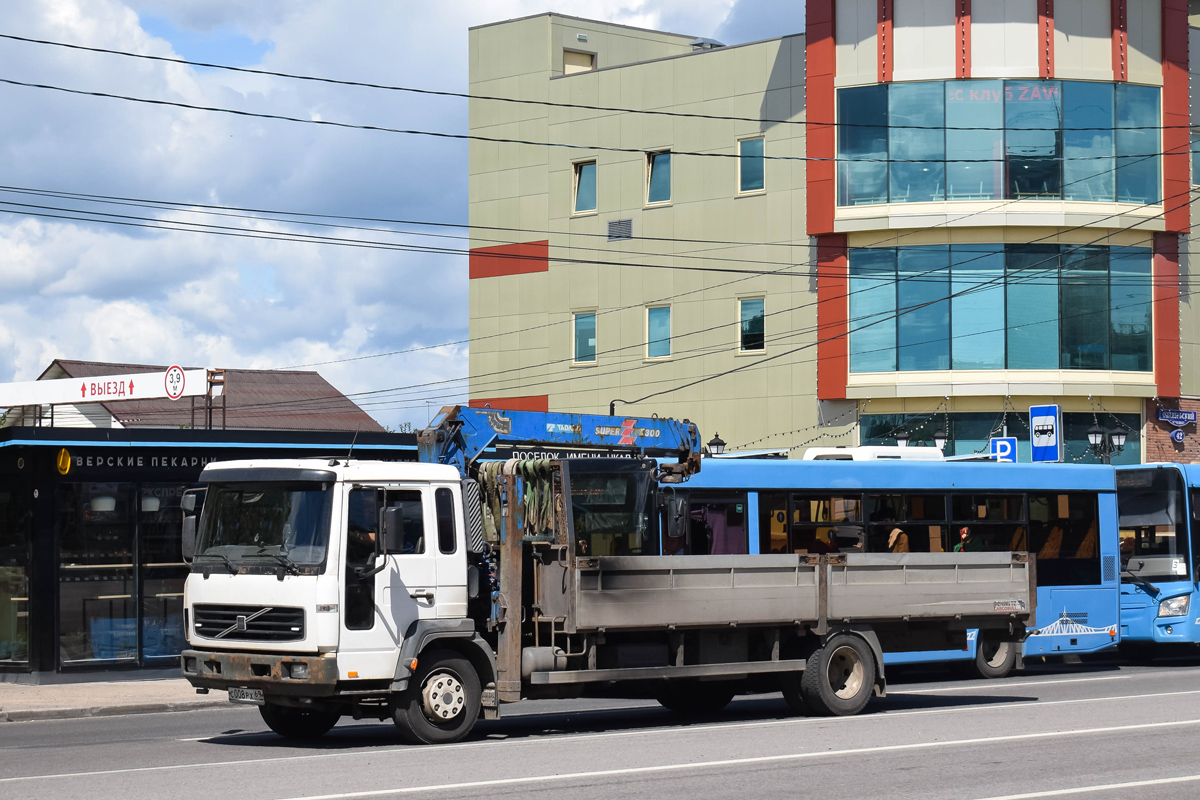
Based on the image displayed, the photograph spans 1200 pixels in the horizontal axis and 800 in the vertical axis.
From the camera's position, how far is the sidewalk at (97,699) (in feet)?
57.6

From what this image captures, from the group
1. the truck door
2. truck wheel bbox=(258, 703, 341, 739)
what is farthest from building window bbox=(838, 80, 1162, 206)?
truck wheel bbox=(258, 703, 341, 739)

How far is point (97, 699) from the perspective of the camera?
18.8m

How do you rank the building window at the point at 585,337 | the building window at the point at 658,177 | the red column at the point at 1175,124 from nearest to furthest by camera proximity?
the red column at the point at 1175,124 → the building window at the point at 658,177 → the building window at the point at 585,337

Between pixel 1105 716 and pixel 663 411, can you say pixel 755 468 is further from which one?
pixel 663 411

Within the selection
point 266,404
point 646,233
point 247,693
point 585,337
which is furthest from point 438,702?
point 266,404

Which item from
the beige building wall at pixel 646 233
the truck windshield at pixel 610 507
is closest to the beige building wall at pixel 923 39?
the beige building wall at pixel 646 233

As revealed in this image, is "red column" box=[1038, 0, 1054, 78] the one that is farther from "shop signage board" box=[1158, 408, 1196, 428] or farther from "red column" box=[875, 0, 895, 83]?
"shop signage board" box=[1158, 408, 1196, 428]

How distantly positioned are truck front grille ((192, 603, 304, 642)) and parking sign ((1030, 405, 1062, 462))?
66.7 ft

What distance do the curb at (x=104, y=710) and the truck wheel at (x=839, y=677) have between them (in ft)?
24.9

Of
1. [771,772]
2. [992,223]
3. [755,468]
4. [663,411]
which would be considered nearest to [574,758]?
[771,772]

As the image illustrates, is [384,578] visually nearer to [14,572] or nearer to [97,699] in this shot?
[97,699]

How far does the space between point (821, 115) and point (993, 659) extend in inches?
795

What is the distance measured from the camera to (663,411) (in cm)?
4219

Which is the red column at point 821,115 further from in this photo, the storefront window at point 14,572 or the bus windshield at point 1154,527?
the storefront window at point 14,572
